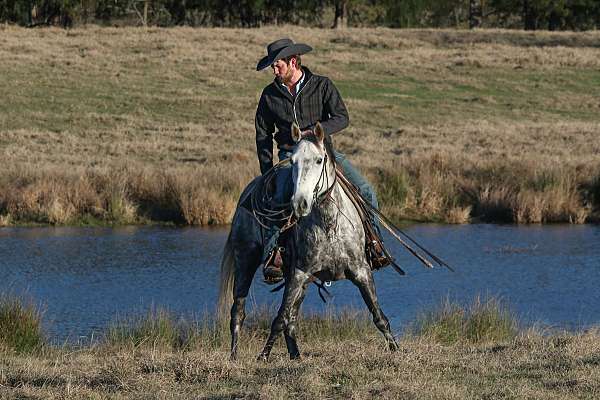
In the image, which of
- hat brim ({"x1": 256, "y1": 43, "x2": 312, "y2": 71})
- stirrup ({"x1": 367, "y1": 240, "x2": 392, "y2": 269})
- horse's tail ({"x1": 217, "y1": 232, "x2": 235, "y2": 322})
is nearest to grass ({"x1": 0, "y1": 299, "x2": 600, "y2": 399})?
horse's tail ({"x1": 217, "y1": 232, "x2": 235, "y2": 322})

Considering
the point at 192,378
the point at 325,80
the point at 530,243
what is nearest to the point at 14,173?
the point at 530,243

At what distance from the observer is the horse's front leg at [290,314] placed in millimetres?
10344

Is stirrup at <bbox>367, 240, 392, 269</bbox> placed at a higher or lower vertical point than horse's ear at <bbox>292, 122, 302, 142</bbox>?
lower

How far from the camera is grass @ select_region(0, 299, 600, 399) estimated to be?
8.18 m

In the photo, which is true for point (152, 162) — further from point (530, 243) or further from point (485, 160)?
point (530, 243)

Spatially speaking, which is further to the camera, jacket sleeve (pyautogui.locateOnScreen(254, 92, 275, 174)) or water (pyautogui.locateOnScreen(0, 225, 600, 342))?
water (pyautogui.locateOnScreen(0, 225, 600, 342))

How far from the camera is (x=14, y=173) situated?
25.6m

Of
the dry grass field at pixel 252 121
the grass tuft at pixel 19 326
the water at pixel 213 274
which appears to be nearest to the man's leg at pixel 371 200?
the water at pixel 213 274

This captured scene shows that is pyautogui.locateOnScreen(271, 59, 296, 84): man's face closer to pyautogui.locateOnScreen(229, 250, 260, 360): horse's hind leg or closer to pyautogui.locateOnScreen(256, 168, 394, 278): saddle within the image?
pyautogui.locateOnScreen(256, 168, 394, 278): saddle

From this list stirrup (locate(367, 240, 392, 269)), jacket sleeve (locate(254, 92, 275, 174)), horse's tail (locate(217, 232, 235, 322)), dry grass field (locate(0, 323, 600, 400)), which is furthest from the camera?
horse's tail (locate(217, 232, 235, 322))

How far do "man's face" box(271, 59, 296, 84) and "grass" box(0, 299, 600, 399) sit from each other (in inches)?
93.1

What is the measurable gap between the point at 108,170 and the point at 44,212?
7.34 feet

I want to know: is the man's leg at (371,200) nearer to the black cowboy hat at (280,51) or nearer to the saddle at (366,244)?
the saddle at (366,244)

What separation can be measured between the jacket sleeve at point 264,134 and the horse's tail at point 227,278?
1.05m
